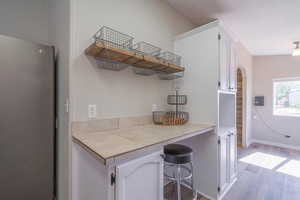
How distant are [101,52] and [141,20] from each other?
0.86 metres

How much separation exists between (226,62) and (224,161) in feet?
4.27

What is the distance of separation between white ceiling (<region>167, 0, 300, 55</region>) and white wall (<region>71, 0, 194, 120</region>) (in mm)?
381

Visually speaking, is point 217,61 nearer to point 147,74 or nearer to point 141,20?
point 147,74

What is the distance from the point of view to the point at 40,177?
4.91ft

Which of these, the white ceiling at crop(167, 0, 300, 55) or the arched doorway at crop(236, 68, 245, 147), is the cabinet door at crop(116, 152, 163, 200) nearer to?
the white ceiling at crop(167, 0, 300, 55)

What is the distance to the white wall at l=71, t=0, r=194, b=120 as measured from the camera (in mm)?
1366

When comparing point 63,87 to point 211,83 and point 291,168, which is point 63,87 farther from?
point 291,168

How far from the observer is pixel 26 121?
1389mm

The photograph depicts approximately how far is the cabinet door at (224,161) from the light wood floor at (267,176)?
168mm

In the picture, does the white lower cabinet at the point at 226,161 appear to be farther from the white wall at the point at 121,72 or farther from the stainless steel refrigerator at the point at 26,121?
the stainless steel refrigerator at the point at 26,121

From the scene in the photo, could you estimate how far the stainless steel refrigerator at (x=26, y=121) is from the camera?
1.30 meters

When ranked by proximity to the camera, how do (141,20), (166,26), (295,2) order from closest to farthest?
(141,20) < (295,2) < (166,26)

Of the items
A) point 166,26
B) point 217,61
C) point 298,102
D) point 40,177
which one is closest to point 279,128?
point 298,102

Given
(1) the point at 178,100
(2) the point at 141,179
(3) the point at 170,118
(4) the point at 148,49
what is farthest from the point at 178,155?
(4) the point at 148,49
